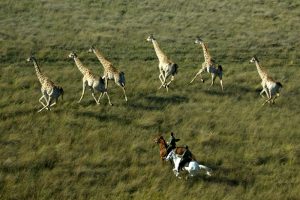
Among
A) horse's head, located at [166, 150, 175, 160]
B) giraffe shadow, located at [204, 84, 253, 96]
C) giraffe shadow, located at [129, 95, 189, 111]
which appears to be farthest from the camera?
giraffe shadow, located at [204, 84, 253, 96]

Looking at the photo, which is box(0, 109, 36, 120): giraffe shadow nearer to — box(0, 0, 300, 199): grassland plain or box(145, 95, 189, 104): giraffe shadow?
box(0, 0, 300, 199): grassland plain

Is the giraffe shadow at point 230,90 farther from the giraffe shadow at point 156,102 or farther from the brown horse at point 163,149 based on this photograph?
the brown horse at point 163,149

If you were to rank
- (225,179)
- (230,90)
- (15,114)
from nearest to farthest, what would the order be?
Answer: 1. (225,179)
2. (15,114)
3. (230,90)

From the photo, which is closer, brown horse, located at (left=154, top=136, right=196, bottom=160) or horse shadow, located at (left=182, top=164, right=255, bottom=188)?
horse shadow, located at (left=182, top=164, right=255, bottom=188)

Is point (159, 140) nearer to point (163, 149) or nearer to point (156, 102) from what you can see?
point (163, 149)

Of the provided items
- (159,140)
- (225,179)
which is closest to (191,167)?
(225,179)

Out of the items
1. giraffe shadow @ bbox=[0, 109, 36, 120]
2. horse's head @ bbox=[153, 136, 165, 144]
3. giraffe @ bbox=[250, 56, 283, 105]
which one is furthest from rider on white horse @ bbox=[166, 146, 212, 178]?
giraffe @ bbox=[250, 56, 283, 105]

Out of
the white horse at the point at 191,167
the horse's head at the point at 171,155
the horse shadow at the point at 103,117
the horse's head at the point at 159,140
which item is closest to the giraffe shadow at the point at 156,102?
the horse shadow at the point at 103,117

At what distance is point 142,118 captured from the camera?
1727cm

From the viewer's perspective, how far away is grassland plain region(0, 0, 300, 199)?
13.2 metres

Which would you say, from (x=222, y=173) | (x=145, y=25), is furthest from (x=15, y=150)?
(x=145, y=25)

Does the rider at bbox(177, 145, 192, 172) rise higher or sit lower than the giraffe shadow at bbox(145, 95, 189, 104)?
lower

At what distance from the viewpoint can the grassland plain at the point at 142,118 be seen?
13227mm

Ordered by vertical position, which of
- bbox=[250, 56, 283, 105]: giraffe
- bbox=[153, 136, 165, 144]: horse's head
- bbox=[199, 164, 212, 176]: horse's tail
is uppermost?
bbox=[250, 56, 283, 105]: giraffe
